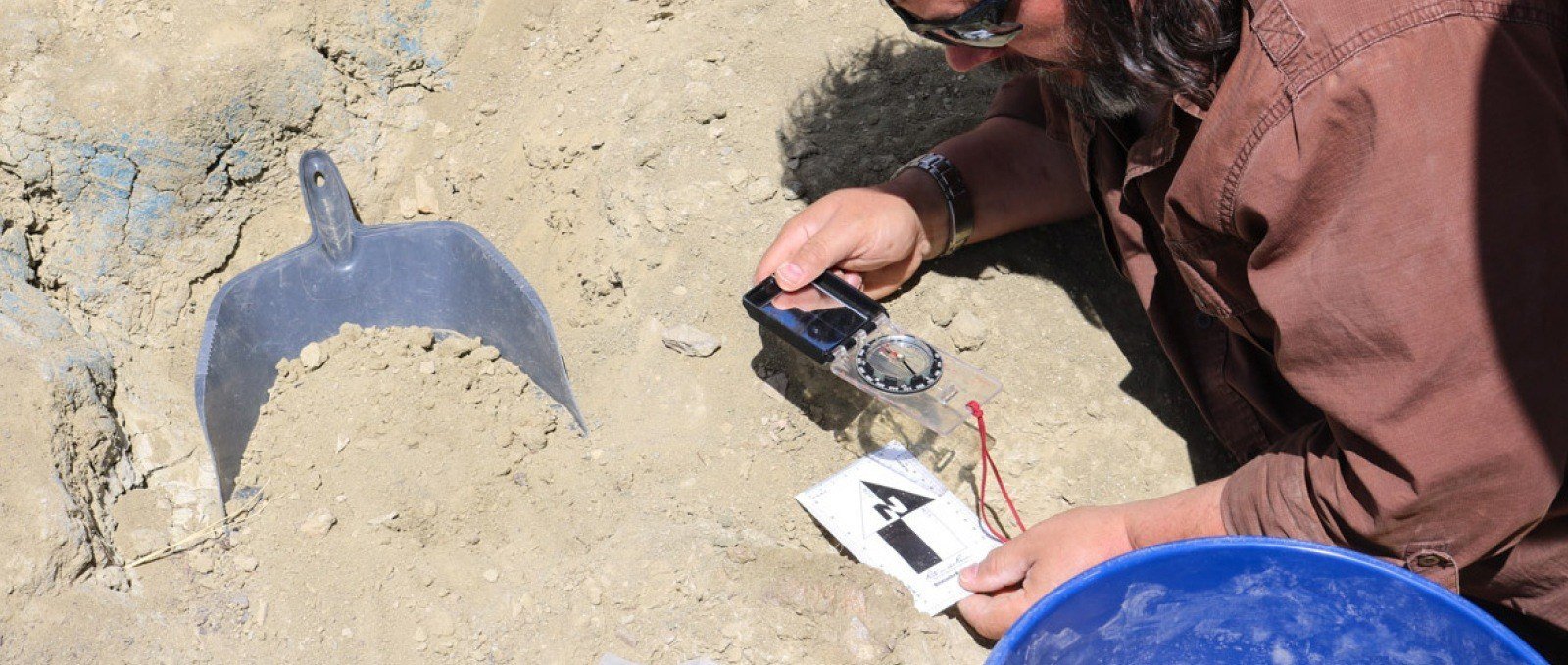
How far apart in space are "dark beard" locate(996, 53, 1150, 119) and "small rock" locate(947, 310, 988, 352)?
45cm

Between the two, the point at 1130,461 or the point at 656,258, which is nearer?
the point at 1130,461

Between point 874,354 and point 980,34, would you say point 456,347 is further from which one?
point 980,34

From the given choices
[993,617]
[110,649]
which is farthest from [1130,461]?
[110,649]

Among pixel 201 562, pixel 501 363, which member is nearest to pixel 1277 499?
pixel 501 363

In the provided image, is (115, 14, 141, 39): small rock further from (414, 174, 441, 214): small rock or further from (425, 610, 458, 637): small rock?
(425, 610, 458, 637): small rock

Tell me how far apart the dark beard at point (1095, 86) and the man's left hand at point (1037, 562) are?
0.54 m

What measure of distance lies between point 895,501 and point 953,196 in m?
0.54

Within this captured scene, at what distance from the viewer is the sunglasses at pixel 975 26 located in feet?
4.70

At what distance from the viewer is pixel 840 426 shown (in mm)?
1999

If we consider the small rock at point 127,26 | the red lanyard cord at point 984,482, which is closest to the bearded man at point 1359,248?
the red lanyard cord at point 984,482

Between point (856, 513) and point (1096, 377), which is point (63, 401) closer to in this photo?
point (856, 513)

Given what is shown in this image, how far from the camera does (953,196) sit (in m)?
2.04

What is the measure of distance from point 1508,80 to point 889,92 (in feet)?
4.36

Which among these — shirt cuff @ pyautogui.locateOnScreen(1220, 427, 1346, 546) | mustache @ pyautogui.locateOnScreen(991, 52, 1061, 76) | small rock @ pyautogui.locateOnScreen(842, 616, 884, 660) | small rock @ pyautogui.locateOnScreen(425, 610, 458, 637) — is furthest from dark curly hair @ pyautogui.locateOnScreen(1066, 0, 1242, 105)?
small rock @ pyautogui.locateOnScreen(425, 610, 458, 637)
